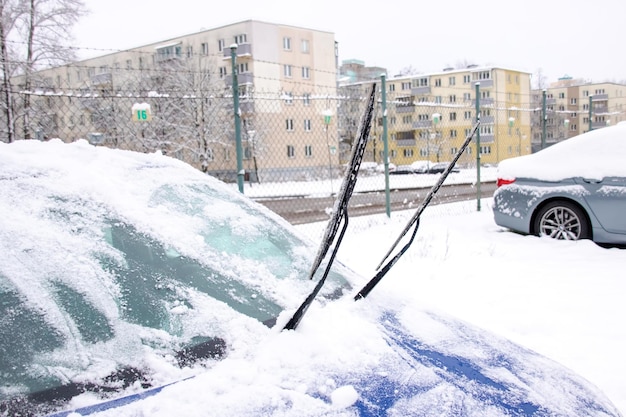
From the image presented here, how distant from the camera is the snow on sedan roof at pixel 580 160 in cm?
646

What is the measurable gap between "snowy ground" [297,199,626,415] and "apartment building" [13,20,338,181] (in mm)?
2542

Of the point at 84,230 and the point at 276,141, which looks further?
the point at 276,141

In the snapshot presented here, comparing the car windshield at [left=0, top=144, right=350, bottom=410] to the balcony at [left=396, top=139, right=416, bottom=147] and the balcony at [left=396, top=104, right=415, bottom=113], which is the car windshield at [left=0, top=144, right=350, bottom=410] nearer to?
the balcony at [left=396, top=104, right=415, bottom=113]

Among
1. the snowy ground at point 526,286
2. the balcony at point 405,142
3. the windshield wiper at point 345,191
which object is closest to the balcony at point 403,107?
the snowy ground at point 526,286

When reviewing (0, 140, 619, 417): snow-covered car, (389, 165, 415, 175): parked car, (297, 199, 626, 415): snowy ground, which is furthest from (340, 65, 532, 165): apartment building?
(0, 140, 619, 417): snow-covered car

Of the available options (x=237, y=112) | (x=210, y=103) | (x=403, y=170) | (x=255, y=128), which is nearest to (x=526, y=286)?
(x=237, y=112)

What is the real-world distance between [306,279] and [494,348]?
721 mm

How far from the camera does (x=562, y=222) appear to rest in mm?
6730

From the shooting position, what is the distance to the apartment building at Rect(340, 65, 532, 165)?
942 inches

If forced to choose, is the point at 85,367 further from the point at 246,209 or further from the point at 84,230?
the point at 246,209

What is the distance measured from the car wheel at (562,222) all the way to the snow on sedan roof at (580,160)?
39 centimetres

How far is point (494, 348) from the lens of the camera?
1.79 metres

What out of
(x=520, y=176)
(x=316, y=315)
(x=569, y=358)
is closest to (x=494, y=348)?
(x=316, y=315)

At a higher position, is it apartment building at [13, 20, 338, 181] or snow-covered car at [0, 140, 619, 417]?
apartment building at [13, 20, 338, 181]
